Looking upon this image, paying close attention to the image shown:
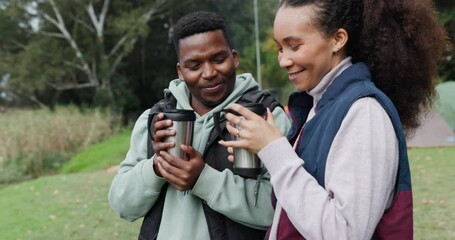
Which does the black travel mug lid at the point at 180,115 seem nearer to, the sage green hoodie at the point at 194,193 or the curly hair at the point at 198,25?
the sage green hoodie at the point at 194,193

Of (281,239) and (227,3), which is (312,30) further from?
(227,3)

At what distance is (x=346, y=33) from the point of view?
1451 mm

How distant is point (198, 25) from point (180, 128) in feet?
1.36

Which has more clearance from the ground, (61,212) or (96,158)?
(61,212)

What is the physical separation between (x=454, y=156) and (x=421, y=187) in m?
2.68

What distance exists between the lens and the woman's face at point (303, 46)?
1.45m

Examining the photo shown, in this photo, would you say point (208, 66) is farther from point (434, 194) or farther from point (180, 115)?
point (434, 194)

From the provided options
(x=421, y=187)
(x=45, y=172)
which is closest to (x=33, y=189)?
(x=45, y=172)

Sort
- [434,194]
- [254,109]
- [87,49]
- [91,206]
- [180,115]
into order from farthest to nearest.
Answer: [87,49], [91,206], [434,194], [180,115], [254,109]

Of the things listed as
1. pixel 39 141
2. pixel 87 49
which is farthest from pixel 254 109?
pixel 87 49

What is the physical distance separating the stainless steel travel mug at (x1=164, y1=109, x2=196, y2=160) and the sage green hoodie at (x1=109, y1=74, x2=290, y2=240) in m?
0.12

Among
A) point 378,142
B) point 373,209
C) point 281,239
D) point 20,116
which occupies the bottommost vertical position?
point 20,116

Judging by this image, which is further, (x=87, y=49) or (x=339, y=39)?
(x=87, y=49)

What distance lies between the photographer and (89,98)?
29.5m
